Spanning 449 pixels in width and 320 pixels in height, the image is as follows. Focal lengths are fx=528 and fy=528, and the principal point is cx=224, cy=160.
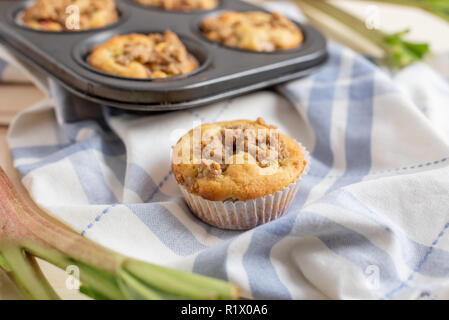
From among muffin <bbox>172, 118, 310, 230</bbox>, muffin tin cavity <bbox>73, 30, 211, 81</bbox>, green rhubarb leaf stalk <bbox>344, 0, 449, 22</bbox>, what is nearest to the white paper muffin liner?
muffin <bbox>172, 118, 310, 230</bbox>

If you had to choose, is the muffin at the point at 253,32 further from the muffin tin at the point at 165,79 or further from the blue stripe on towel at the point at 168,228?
the blue stripe on towel at the point at 168,228

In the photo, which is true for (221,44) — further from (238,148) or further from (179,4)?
(238,148)

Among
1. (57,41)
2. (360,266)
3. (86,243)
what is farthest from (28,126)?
(360,266)

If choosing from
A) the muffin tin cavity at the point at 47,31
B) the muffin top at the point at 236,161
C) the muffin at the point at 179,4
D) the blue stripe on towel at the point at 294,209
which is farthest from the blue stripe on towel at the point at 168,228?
→ the muffin at the point at 179,4

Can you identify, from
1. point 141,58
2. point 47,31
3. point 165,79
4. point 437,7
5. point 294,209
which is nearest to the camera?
point 294,209

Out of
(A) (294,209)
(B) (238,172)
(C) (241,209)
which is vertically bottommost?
(A) (294,209)

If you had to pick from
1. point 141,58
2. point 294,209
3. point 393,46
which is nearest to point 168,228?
point 294,209

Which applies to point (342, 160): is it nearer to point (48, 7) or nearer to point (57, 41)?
point (57, 41)
